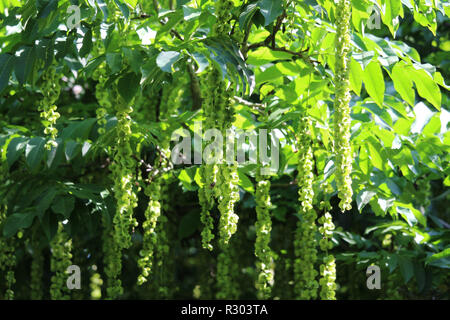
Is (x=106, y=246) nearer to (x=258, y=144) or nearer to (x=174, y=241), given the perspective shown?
(x=174, y=241)

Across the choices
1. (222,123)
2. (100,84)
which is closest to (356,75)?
(222,123)

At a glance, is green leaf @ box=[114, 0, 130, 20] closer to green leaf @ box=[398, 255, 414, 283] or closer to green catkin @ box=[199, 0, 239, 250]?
green catkin @ box=[199, 0, 239, 250]

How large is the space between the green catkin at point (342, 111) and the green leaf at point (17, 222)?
152cm

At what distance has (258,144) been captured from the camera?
281 centimetres

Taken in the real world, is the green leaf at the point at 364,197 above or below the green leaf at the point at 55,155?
below

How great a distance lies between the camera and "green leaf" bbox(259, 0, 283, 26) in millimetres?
2129

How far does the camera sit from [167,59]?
6.79 feet

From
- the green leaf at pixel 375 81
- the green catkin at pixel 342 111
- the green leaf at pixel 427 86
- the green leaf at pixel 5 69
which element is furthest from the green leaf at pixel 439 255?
the green leaf at pixel 5 69

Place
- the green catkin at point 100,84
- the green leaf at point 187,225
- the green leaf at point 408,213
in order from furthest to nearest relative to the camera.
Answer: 1. the green leaf at point 187,225
2. the green leaf at point 408,213
3. the green catkin at point 100,84

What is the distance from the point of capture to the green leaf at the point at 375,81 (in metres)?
2.48

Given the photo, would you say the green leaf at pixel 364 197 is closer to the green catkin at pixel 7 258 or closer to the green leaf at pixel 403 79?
the green leaf at pixel 403 79

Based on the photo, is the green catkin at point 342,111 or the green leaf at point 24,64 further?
the green leaf at point 24,64

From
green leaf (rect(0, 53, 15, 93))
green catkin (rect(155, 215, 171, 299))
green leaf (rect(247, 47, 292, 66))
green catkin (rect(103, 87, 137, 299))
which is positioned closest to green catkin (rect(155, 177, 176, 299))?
green catkin (rect(155, 215, 171, 299))

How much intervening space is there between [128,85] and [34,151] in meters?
0.74
